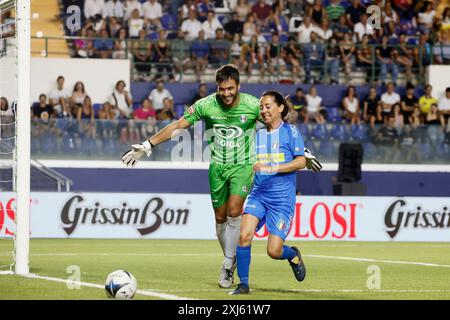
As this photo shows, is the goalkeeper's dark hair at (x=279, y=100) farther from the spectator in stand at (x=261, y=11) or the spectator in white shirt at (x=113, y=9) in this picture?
the spectator in stand at (x=261, y=11)

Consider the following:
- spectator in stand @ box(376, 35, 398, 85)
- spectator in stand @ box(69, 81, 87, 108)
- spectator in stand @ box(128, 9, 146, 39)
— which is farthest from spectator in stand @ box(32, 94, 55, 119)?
spectator in stand @ box(376, 35, 398, 85)

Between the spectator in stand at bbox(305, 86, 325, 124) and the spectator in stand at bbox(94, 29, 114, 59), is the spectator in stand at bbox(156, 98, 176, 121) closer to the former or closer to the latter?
the spectator in stand at bbox(94, 29, 114, 59)

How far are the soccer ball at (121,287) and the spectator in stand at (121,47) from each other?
57.8 ft

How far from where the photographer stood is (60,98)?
82.0 feet

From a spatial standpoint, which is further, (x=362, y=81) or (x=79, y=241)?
(x=362, y=81)

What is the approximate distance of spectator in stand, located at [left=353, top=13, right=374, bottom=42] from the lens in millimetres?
28188

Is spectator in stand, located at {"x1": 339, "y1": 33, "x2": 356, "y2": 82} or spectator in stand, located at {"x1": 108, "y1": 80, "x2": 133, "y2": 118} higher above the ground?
spectator in stand, located at {"x1": 339, "y1": 33, "x2": 356, "y2": 82}

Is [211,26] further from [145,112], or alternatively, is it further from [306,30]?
[145,112]

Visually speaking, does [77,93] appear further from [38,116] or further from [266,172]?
[266,172]

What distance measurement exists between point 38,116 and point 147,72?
3.58m

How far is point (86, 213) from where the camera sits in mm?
21547

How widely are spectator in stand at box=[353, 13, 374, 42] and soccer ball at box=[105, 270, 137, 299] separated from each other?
19.6 metres

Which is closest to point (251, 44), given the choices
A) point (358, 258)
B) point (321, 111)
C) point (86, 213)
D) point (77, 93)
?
point (321, 111)

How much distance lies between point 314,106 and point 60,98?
6196mm
